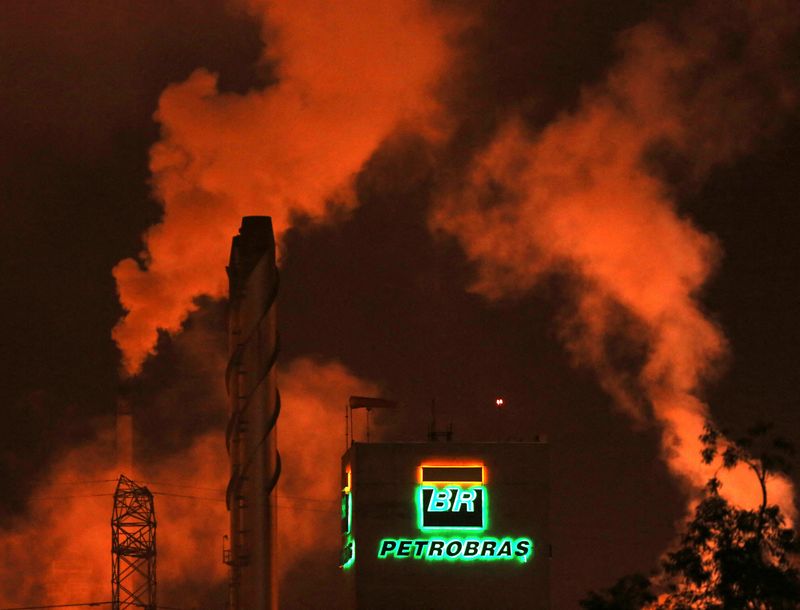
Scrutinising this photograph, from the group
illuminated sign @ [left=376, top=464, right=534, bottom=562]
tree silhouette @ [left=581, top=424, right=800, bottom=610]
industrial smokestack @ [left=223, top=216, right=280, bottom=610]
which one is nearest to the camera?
tree silhouette @ [left=581, top=424, right=800, bottom=610]

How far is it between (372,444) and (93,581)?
65518 mm

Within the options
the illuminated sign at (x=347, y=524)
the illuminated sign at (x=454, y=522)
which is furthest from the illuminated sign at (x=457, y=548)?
the illuminated sign at (x=347, y=524)

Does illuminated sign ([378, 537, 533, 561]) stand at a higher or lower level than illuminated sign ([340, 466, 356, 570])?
lower

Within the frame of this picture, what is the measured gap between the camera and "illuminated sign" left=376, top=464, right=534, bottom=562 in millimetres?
84250

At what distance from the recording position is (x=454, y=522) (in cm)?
8469

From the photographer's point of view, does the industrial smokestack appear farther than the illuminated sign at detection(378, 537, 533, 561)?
Yes

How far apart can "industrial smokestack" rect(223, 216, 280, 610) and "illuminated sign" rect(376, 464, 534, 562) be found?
644 centimetres

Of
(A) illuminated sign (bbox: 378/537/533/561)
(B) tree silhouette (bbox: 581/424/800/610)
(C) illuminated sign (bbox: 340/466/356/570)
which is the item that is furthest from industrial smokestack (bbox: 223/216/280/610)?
(B) tree silhouette (bbox: 581/424/800/610)

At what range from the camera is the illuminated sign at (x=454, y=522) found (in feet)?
276

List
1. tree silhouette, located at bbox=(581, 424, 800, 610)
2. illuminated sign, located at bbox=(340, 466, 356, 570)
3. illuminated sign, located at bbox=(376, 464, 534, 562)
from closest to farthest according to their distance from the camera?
tree silhouette, located at bbox=(581, 424, 800, 610)
illuminated sign, located at bbox=(376, 464, 534, 562)
illuminated sign, located at bbox=(340, 466, 356, 570)

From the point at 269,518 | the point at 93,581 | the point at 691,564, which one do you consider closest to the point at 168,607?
the point at 93,581

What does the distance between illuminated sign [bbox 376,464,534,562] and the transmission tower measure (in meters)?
45.1

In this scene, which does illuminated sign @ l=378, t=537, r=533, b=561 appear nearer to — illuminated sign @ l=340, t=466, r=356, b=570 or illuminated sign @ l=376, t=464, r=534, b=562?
illuminated sign @ l=376, t=464, r=534, b=562

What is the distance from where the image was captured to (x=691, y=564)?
172ft
